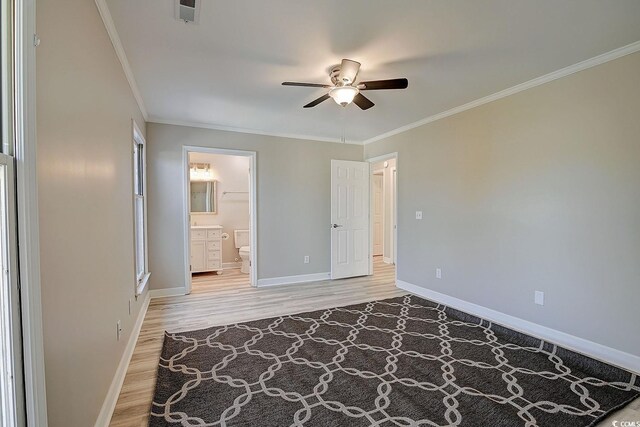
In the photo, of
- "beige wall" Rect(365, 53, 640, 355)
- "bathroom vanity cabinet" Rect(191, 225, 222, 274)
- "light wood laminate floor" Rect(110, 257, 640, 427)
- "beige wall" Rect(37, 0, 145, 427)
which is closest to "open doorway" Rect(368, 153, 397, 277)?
"light wood laminate floor" Rect(110, 257, 640, 427)

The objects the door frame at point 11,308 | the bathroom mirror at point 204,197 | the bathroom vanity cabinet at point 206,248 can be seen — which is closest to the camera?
the door frame at point 11,308

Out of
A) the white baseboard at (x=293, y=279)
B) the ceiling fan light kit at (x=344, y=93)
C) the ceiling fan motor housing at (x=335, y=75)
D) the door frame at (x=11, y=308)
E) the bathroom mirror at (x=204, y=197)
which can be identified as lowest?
the white baseboard at (x=293, y=279)

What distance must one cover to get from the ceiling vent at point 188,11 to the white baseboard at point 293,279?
3566 mm

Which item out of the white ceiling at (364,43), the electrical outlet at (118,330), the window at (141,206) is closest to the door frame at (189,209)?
the window at (141,206)

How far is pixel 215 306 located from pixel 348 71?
3.07 m

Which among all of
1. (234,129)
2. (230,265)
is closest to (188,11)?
(234,129)

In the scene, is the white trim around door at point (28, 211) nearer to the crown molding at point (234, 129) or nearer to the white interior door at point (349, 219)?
the crown molding at point (234, 129)

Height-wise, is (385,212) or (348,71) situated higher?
(348,71)

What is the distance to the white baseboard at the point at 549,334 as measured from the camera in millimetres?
2334

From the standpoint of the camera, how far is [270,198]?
475 cm

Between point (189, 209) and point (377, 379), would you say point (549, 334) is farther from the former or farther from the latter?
point (189, 209)

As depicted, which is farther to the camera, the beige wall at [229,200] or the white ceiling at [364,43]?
the beige wall at [229,200]

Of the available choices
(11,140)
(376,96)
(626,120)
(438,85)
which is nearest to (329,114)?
(376,96)

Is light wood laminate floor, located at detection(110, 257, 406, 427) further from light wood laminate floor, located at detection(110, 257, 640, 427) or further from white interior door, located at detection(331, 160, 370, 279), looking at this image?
white interior door, located at detection(331, 160, 370, 279)
